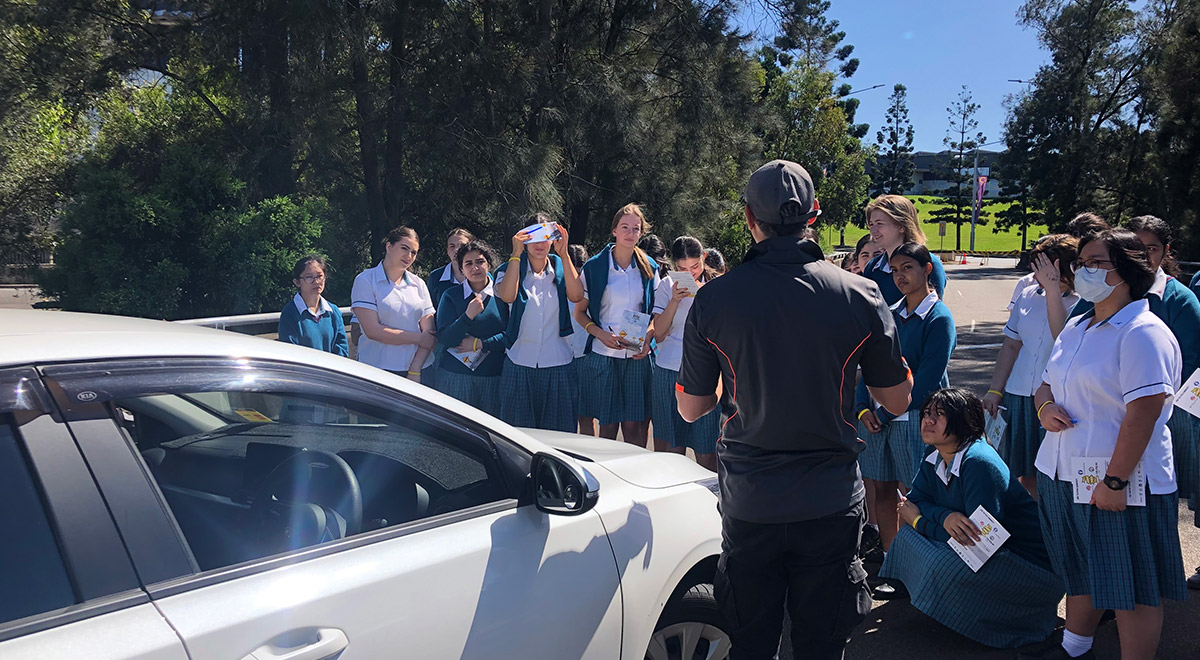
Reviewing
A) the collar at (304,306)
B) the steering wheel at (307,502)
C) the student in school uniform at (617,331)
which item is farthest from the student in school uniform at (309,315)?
the steering wheel at (307,502)

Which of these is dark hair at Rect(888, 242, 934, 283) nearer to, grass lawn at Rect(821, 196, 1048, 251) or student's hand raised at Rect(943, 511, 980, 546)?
student's hand raised at Rect(943, 511, 980, 546)

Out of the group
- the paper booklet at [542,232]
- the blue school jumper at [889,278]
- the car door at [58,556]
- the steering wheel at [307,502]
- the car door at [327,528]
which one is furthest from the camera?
the paper booklet at [542,232]

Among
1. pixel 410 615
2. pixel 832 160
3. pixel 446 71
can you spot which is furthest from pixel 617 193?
pixel 832 160

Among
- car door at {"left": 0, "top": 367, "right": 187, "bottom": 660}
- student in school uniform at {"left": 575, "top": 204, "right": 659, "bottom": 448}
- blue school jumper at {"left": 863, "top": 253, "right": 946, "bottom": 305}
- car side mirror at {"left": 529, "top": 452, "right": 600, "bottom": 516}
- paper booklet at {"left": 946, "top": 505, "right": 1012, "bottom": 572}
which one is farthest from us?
student in school uniform at {"left": 575, "top": 204, "right": 659, "bottom": 448}

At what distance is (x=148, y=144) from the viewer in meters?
13.7

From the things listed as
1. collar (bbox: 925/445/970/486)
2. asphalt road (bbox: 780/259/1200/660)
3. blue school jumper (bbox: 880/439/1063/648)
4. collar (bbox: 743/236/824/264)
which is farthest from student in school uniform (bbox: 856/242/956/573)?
collar (bbox: 743/236/824/264)

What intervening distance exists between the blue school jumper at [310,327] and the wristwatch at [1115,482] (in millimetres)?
3859

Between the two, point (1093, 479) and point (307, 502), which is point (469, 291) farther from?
point (1093, 479)

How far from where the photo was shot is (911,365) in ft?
14.3

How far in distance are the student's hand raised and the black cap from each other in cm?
187

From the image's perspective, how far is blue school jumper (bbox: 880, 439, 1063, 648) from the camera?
3.67m

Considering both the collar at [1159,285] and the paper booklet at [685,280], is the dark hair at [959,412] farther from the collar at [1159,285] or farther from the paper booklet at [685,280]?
the paper booklet at [685,280]

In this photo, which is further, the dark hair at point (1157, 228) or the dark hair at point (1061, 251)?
the dark hair at point (1061, 251)

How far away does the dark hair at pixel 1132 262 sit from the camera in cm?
318
